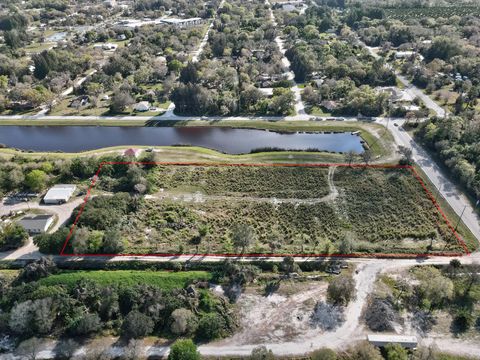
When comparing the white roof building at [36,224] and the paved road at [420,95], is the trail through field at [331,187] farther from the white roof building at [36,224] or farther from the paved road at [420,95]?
the white roof building at [36,224]

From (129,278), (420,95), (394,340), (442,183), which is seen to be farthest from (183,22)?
(394,340)

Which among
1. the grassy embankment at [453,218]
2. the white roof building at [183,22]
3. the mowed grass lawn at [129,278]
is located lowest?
the grassy embankment at [453,218]

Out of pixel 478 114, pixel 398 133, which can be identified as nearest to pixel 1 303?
pixel 398 133

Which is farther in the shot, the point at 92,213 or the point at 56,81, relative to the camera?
the point at 56,81

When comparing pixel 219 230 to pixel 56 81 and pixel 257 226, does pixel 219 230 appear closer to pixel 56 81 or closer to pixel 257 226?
pixel 257 226

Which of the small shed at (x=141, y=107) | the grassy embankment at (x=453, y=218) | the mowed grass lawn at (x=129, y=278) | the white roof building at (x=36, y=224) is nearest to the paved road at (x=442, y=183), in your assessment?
the grassy embankment at (x=453, y=218)

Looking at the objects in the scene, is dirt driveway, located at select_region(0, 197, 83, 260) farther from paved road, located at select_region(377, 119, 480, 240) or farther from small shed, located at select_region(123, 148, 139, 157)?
paved road, located at select_region(377, 119, 480, 240)
